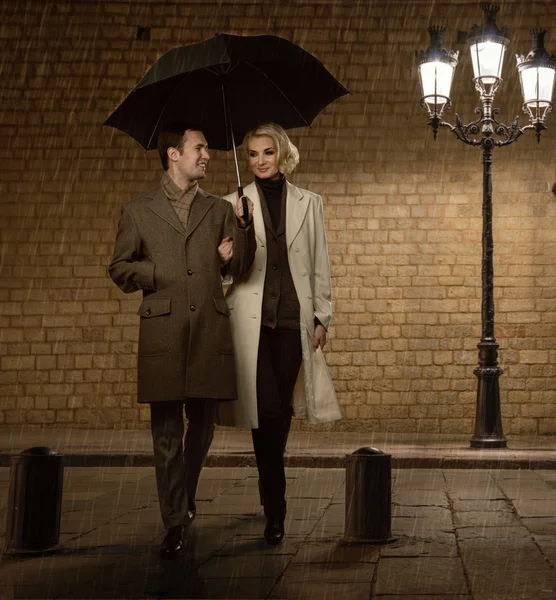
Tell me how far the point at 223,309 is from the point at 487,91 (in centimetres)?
598

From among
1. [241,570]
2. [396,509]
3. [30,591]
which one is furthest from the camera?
[396,509]

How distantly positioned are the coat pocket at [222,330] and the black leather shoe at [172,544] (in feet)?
2.43

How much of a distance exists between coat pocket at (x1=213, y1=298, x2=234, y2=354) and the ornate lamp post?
553cm

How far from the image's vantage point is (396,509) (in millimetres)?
5512

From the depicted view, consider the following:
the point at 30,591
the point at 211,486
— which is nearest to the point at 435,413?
the point at 211,486

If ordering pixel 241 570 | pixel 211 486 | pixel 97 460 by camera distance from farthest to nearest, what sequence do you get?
pixel 97 460 → pixel 211 486 → pixel 241 570

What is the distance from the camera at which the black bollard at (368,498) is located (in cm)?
435

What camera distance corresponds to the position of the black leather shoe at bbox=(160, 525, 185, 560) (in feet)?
13.1

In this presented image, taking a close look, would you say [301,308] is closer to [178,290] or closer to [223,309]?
[223,309]

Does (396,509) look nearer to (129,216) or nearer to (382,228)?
(129,216)

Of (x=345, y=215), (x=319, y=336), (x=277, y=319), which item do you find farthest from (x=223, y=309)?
(x=345, y=215)

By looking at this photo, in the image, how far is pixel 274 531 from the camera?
435cm

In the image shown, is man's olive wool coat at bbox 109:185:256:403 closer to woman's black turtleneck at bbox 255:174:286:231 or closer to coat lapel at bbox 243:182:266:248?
coat lapel at bbox 243:182:266:248

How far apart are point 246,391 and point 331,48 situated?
28.1 ft
